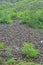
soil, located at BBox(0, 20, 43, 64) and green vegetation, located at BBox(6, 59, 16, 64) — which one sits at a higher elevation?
green vegetation, located at BBox(6, 59, 16, 64)

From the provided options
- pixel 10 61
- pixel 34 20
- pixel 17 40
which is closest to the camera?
pixel 10 61

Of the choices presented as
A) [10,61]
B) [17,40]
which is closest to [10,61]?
[10,61]

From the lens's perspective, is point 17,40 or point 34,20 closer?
point 17,40

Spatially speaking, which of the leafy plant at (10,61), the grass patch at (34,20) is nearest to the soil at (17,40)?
the leafy plant at (10,61)

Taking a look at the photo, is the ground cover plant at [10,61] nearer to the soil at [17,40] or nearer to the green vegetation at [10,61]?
the green vegetation at [10,61]

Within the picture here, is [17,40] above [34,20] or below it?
above

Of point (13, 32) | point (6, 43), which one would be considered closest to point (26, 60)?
point (6, 43)

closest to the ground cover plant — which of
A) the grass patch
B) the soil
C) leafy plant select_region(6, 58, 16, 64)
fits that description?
leafy plant select_region(6, 58, 16, 64)

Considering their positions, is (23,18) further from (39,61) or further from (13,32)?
(39,61)

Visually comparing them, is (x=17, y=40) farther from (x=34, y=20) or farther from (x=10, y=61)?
(x=34, y=20)

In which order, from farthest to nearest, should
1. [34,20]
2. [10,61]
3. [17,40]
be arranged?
[34,20], [17,40], [10,61]

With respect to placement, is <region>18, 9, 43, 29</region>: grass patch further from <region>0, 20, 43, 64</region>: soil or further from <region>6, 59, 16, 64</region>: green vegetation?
<region>6, 59, 16, 64</region>: green vegetation

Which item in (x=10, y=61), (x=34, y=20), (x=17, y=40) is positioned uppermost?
(x=10, y=61)
